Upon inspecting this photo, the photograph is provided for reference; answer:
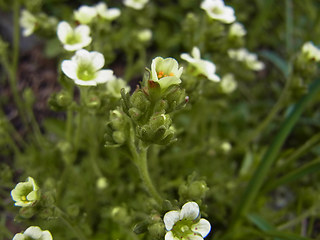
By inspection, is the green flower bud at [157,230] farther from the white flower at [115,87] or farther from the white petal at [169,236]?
the white flower at [115,87]

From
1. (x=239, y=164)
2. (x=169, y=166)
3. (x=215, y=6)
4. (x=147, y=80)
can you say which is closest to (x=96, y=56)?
(x=147, y=80)

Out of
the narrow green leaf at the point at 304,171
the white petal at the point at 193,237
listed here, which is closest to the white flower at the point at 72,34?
the white petal at the point at 193,237

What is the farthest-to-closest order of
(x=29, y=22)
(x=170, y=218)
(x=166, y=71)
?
(x=29, y=22) → (x=166, y=71) → (x=170, y=218)

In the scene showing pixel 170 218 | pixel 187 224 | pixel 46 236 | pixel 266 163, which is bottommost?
pixel 266 163

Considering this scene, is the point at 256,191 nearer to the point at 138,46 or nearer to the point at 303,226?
the point at 303,226

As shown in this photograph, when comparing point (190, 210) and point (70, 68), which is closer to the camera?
point (190, 210)

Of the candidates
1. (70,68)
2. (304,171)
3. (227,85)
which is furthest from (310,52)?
(70,68)

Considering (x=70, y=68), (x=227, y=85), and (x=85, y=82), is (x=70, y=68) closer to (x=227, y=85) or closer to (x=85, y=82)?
(x=85, y=82)
